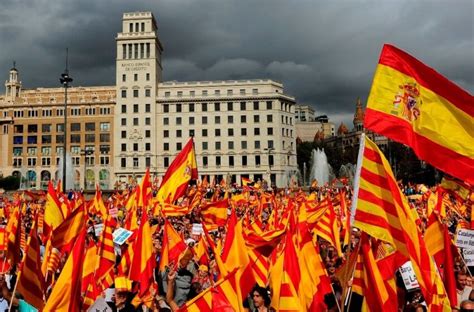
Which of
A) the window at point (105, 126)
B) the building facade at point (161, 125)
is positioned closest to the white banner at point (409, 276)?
the building facade at point (161, 125)

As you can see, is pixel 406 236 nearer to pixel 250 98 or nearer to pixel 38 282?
pixel 38 282

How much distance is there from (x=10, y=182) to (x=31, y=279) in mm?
81986

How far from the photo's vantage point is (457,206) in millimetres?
16328

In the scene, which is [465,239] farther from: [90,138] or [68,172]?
[90,138]

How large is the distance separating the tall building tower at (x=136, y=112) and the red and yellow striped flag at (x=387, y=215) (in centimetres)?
7922

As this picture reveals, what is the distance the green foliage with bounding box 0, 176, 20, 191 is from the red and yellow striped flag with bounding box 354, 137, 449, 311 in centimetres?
8186

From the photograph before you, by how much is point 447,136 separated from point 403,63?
904mm

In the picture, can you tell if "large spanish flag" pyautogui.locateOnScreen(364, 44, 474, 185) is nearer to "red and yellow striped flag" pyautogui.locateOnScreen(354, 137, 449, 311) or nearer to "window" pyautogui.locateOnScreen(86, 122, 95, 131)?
"red and yellow striped flag" pyautogui.locateOnScreen(354, 137, 449, 311)

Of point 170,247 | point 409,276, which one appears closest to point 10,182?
point 170,247

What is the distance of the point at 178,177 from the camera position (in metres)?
14.7

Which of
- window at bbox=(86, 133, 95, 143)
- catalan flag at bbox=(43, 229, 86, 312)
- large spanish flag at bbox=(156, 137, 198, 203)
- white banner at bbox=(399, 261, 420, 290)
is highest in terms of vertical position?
window at bbox=(86, 133, 95, 143)

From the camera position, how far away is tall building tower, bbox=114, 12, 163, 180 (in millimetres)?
83750

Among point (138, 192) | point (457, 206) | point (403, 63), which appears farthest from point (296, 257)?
point (457, 206)

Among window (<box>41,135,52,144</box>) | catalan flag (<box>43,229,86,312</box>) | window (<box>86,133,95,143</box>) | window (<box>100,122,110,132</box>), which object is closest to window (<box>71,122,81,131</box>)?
window (<box>86,133,95,143</box>)
